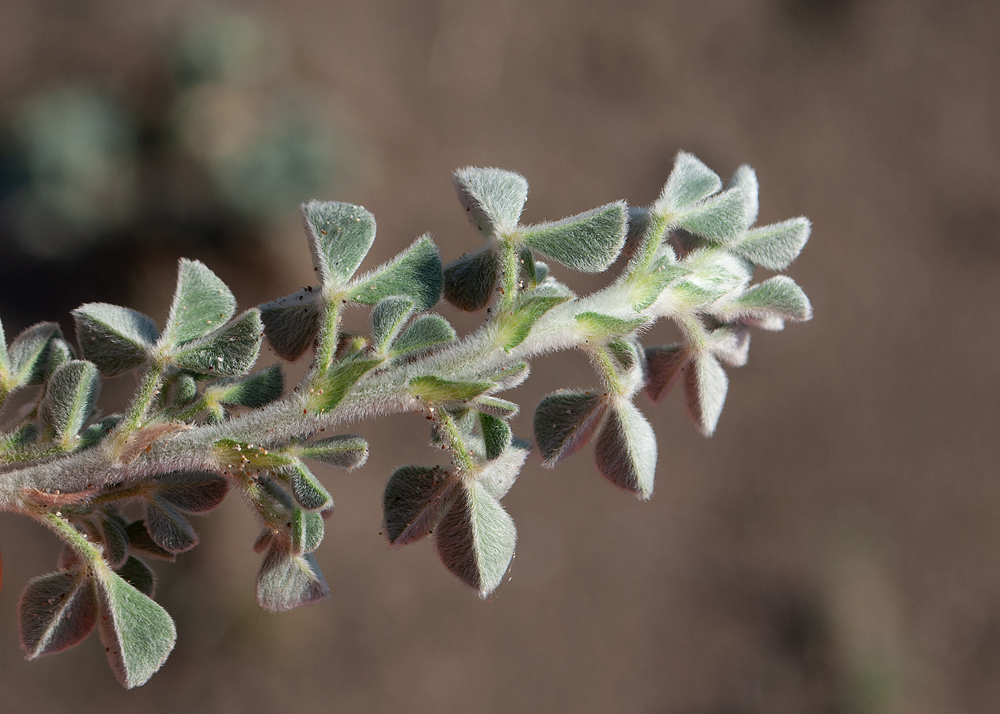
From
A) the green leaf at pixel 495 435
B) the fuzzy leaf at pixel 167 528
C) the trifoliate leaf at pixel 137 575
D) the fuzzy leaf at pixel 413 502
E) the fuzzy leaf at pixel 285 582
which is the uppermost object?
the green leaf at pixel 495 435

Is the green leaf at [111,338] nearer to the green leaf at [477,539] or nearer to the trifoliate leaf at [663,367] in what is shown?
the green leaf at [477,539]

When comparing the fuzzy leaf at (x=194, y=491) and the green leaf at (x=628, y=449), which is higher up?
the green leaf at (x=628, y=449)

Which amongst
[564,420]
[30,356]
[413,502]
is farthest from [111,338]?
[564,420]

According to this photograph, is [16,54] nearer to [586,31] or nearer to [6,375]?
[586,31]

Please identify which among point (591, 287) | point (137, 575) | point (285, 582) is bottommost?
point (591, 287)

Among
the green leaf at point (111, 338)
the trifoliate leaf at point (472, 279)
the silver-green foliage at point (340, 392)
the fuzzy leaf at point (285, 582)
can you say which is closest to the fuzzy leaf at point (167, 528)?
the silver-green foliage at point (340, 392)

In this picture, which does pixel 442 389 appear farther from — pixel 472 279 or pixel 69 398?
pixel 69 398
